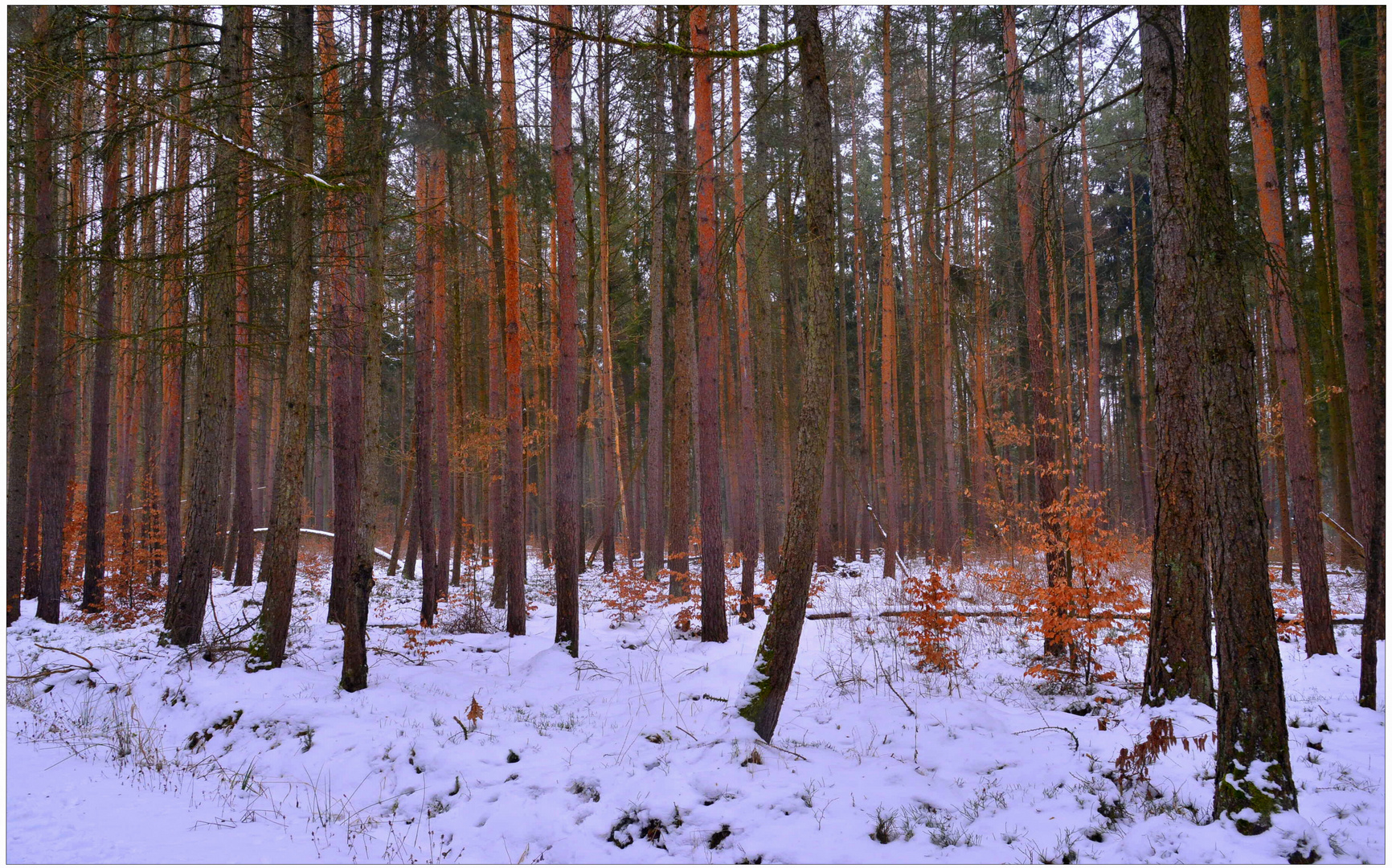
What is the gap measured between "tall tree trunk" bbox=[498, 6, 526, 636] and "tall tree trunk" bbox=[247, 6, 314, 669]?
7.67 feet

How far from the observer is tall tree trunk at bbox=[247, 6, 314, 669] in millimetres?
6574

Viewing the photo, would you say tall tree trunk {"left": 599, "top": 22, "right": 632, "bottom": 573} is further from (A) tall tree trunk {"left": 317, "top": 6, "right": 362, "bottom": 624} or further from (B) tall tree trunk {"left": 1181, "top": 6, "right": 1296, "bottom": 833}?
(B) tall tree trunk {"left": 1181, "top": 6, "right": 1296, "bottom": 833}

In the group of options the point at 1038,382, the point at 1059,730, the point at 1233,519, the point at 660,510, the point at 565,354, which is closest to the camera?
the point at 1233,519

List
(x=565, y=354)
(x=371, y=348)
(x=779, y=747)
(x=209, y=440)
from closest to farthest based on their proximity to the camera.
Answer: (x=779, y=747)
(x=371, y=348)
(x=209, y=440)
(x=565, y=354)

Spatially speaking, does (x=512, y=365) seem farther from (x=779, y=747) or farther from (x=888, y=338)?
(x=888, y=338)

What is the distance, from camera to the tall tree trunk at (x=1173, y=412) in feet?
13.8

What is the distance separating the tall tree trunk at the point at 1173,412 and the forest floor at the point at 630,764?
16.6 inches

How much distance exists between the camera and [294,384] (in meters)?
6.90

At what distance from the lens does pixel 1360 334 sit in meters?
6.80

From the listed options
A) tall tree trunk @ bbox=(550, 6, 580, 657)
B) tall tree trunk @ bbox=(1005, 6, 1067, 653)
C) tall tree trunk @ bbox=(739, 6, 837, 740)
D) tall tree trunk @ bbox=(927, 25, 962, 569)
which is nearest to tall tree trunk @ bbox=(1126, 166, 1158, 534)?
tall tree trunk @ bbox=(927, 25, 962, 569)

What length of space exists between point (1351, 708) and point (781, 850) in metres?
5.16

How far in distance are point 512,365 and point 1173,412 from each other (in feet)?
22.6

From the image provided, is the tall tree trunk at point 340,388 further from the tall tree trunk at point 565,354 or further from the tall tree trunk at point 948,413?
the tall tree trunk at point 948,413

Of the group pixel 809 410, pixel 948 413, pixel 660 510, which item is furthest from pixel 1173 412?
pixel 948 413
